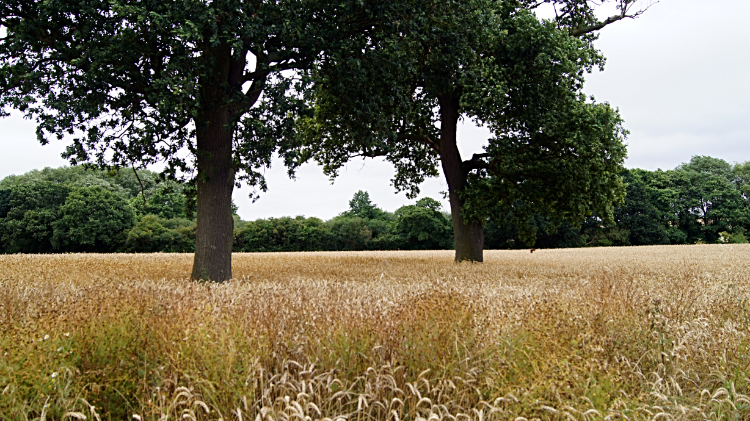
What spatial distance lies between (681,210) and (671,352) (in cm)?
6647

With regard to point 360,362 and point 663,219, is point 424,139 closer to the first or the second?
point 360,362

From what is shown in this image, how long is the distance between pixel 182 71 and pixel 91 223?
43.6 metres

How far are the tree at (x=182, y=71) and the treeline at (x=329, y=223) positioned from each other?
29761mm

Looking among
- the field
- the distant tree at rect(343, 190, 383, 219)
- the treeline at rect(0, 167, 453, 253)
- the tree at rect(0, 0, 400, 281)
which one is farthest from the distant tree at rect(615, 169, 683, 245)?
the field

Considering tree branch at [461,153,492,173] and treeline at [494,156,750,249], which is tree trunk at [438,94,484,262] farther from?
treeline at [494,156,750,249]

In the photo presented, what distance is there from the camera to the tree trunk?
1748 cm

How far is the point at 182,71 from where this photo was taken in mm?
8969

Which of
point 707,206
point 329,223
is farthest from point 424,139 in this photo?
point 707,206

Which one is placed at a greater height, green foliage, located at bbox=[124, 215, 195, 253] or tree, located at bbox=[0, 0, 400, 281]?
tree, located at bbox=[0, 0, 400, 281]

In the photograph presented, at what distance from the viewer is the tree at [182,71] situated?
8.85 m

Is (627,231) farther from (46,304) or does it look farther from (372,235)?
(46,304)

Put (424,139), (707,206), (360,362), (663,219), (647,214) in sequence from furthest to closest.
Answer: (707,206), (663,219), (647,214), (424,139), (360,362)

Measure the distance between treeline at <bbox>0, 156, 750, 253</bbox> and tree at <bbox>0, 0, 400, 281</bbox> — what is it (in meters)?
29.8

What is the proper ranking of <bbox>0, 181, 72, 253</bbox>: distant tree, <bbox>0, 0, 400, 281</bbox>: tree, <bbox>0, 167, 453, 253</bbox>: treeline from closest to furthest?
<bbox>0, 0, 400, 281</bbox>: tree
<bbox>0, 167, 453, 253</bbox>: treeline
<bbox>0, 181, 72, 253</bbox>: distant tree
